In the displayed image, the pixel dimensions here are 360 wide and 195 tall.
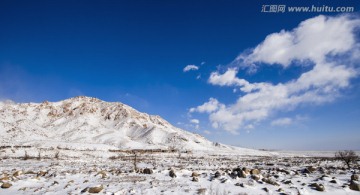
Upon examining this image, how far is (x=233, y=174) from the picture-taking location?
1873 cm

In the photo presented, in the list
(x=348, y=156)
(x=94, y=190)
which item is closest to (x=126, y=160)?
(x=348, y=156)

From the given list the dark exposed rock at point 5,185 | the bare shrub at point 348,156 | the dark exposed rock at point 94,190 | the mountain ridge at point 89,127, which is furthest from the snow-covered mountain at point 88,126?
the dark exposed rock at point 94,190

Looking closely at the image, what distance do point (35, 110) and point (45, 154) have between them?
127 metres

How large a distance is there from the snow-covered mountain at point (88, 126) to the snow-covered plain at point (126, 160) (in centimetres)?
50

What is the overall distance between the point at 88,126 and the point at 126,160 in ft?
363

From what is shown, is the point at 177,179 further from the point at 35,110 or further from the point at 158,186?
the point at 35,110

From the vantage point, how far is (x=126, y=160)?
167ft

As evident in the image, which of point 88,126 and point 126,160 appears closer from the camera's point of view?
point 126,160

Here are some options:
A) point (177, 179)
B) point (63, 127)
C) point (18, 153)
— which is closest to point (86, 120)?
point (63, 127)

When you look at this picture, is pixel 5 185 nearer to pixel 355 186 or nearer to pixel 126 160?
pixel 355 186

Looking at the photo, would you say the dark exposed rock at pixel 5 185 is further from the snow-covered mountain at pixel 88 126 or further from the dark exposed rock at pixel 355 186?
the snow-covered mountain at pixel 88 126

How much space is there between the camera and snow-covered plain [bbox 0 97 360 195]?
15.7 meters

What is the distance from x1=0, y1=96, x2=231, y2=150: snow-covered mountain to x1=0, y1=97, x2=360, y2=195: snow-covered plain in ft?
1.65

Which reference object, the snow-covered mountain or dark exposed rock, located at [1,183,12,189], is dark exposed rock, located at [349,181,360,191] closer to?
dark exposed rock, located at [1,183,12,189]
